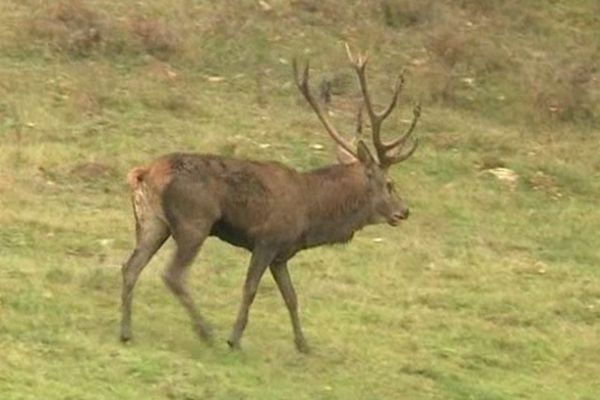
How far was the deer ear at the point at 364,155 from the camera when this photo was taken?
1109 centimetres

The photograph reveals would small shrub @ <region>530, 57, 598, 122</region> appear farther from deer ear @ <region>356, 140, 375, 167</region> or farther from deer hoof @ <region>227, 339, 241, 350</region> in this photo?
deer hoof @ <region>227, 339, 241, 350</region>

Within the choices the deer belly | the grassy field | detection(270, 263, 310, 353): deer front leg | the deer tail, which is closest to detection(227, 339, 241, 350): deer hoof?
the grassy field

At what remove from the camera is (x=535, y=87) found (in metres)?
19.1

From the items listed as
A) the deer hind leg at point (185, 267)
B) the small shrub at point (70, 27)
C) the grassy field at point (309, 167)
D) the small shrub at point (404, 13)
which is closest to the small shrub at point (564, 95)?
the grassy field at point (309, 167)

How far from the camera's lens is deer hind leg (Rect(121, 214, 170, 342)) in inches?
397

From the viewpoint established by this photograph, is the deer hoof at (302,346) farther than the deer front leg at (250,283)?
Yes

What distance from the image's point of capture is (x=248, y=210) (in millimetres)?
10258

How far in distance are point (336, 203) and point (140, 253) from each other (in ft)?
4.61

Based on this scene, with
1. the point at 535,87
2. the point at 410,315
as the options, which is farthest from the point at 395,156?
the point at 535,87

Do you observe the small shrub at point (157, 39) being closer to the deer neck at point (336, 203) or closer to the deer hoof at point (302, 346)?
the deer neck at point (336, 203)

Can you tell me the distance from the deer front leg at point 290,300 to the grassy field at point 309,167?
0.12m

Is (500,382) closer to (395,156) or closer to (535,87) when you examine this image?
(395,156)

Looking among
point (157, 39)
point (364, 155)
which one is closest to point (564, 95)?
point (157, 39)

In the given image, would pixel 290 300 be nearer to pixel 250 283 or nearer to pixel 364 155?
pixel 250 283
